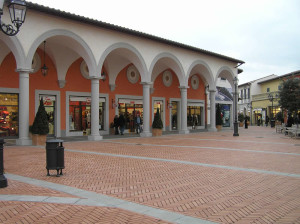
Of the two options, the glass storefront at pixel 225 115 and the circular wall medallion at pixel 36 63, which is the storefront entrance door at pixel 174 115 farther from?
the circular wall medallion at pixel 36 63

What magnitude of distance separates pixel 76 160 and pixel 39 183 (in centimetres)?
357

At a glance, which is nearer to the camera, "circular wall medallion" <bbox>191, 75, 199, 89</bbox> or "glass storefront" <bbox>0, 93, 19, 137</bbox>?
"glass storefront" <bbox>0, 93, 19, 137</bbox>

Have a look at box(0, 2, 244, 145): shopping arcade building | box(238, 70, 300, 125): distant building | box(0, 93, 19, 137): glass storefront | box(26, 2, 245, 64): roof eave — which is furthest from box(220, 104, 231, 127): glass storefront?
box(0, 93, 19, 137): glass storefront

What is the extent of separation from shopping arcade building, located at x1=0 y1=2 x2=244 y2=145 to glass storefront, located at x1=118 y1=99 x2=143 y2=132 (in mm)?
83

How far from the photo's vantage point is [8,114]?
18.3m

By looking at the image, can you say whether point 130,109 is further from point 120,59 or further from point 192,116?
point 192,116

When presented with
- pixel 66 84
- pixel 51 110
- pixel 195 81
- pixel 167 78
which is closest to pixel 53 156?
pixel 51 110

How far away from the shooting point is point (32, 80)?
63.6 ft

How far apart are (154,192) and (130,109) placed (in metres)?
19.7

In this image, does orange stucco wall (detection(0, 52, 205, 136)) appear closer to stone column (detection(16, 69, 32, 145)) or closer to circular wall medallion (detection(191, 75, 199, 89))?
stone column (detection(16, 69, 32, 145))

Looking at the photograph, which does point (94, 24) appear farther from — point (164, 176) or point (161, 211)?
point (161, 211)

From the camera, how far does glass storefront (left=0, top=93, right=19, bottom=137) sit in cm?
1809

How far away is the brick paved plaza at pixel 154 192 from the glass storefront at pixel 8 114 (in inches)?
348

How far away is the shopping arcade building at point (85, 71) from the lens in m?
15.4
